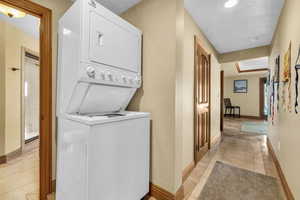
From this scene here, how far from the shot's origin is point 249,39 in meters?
2.89

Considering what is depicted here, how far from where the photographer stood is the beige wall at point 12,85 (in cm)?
229

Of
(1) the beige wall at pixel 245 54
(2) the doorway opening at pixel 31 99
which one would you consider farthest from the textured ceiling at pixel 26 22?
(1) the beige wall at pixel 245 54

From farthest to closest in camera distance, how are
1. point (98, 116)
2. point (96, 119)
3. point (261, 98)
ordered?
1. point (261, 98)
2. point (98, 116)
3. point (96, 119)

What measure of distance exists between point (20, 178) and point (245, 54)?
5.02 metres

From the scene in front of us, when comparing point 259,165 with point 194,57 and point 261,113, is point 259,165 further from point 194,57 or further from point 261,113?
point 261,113

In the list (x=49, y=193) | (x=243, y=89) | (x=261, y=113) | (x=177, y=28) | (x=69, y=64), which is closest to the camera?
(x=69, y=64)

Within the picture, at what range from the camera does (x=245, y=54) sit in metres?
3.46

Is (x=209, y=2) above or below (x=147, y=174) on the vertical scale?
above

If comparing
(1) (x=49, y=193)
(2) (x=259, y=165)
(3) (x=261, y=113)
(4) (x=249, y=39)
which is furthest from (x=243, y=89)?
(1) (x=49, y=193)

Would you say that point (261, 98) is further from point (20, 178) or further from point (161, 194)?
point (20, 178)

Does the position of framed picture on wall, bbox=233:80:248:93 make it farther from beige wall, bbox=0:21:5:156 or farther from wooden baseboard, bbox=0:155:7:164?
wooden baseboard, bbox=0:155:7:164

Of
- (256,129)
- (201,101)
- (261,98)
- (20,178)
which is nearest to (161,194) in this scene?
(201,101)

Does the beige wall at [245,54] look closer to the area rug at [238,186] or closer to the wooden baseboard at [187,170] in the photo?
the area rug at [238,186]

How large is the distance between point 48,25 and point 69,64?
68cm
